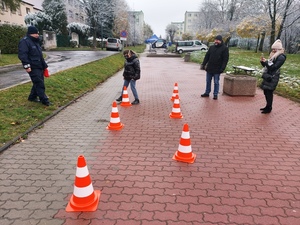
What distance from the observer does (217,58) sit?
25.6 feet

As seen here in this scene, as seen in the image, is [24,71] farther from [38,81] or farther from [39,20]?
[39,20]

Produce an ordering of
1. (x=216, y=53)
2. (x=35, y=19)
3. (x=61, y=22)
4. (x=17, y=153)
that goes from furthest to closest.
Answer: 1. (x=61, y=22)
2. (x=35, y=19)
3. (x=216, y=53)
4. (x=17, y=153)

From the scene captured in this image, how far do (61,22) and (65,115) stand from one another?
41.0 m

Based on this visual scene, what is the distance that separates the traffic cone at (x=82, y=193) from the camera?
2666mm

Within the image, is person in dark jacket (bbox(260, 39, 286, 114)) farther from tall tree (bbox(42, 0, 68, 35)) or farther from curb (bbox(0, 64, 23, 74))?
tall tree (bbox(42, 0, 68, 35))

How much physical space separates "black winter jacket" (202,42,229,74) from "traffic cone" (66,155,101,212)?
245 inches

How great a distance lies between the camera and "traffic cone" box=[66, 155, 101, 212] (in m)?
2.67

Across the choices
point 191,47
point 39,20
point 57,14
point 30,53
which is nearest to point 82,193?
point 30,53

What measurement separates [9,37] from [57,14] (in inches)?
862

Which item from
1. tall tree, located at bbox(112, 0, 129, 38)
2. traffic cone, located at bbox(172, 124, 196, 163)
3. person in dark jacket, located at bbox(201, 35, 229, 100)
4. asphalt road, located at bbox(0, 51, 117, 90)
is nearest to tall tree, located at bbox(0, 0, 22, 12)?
asphalt road, located at bbox(0, 51, 117, 90)

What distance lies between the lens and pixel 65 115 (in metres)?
6.32

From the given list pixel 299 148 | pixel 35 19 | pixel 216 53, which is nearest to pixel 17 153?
pixel 299 148

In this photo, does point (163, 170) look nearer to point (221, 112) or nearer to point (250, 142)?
point (250, 142)

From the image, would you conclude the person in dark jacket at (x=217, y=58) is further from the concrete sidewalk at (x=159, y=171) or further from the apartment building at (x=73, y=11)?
the apartment building at (x=73, y=11)
